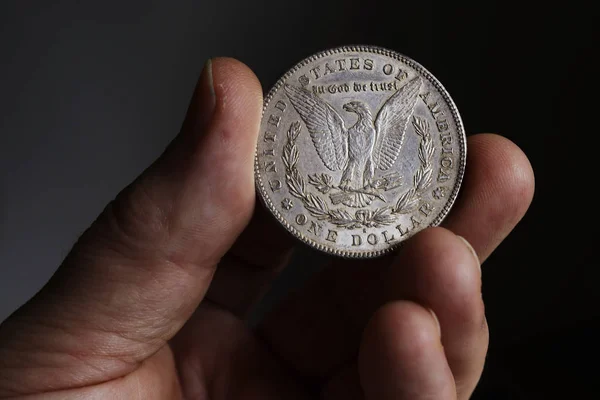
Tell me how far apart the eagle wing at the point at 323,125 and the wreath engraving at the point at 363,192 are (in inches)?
1.3

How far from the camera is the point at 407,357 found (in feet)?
3.50

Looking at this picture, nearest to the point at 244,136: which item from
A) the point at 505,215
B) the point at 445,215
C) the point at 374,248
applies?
the point at 374,248

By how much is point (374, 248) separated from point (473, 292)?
25cm

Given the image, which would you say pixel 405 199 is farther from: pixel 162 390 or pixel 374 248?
pixel 162 390

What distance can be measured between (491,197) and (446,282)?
0.29m

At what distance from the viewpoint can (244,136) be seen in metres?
1.17

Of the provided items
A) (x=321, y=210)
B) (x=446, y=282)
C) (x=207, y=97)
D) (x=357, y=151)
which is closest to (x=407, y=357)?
(x=446, y=282)

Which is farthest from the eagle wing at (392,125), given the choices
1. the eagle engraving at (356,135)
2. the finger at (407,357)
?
the finger at (407,357)

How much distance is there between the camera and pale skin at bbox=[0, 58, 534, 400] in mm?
1110

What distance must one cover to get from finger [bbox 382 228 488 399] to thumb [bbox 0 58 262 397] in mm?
351

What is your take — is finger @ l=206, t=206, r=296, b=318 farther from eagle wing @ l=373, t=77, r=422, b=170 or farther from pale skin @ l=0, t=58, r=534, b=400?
eagle wing @ l=373, t=77, r=422, b=170

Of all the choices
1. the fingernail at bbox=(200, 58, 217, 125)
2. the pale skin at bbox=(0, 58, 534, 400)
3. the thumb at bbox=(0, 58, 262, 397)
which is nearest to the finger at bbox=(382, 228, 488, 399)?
the pale skin at bbox=(0, 58, 534, 400)

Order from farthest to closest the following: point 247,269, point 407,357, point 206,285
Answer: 1. point 247,269
2. point 206,285
3. point 407,357

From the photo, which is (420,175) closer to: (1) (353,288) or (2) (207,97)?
(1) (353,288)
